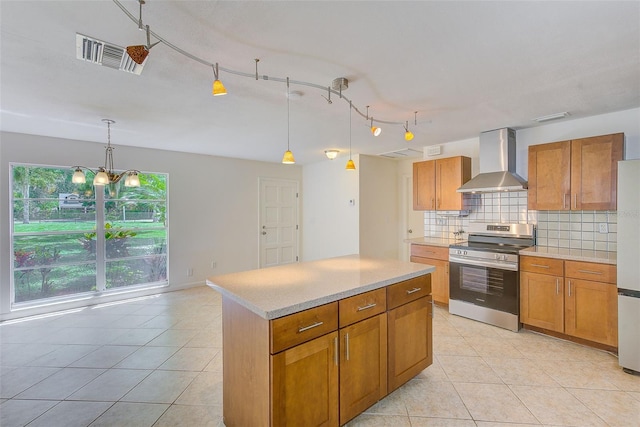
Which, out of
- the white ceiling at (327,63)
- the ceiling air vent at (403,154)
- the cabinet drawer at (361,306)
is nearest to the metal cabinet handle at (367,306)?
the cabinet drawer at (361,306)

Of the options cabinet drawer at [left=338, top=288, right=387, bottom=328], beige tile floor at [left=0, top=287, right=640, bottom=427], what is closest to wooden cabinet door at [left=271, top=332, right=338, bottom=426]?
cabinet drawer at [left=338, top=288, right=387, bottom=328]

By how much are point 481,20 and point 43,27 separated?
2.45m

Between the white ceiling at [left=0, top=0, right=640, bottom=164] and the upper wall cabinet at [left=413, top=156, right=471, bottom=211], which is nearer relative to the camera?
the white ceiling at [left=0, top=0, right=640, bottom=164]

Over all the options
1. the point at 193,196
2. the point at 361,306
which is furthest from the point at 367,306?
the point at 193,196

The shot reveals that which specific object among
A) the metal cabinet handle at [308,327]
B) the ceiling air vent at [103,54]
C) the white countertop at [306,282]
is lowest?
the metal cabinet handle at [308,327]

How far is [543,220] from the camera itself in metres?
3.55

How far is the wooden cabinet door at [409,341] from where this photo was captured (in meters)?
2.11

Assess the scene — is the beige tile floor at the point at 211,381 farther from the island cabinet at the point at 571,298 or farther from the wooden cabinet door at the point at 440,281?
the wooden cabinet door at the point at 440,281

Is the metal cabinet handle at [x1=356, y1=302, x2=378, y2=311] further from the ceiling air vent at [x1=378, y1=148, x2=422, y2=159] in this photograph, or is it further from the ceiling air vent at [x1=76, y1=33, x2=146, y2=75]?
the ceiling air vent at [x1=378, y1=148, x2=422, y2=159]

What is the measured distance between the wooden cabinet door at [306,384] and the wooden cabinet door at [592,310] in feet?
8.94

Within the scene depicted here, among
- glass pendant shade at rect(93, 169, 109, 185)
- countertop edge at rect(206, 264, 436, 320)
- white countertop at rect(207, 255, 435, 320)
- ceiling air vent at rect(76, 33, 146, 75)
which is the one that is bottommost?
countertop edge at rect(206, 264, 436, 320)

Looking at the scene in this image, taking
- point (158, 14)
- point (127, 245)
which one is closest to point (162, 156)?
point (127, 245)

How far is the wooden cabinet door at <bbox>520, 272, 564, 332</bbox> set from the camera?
3.01 m

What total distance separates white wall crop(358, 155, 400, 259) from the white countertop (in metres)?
2.80
